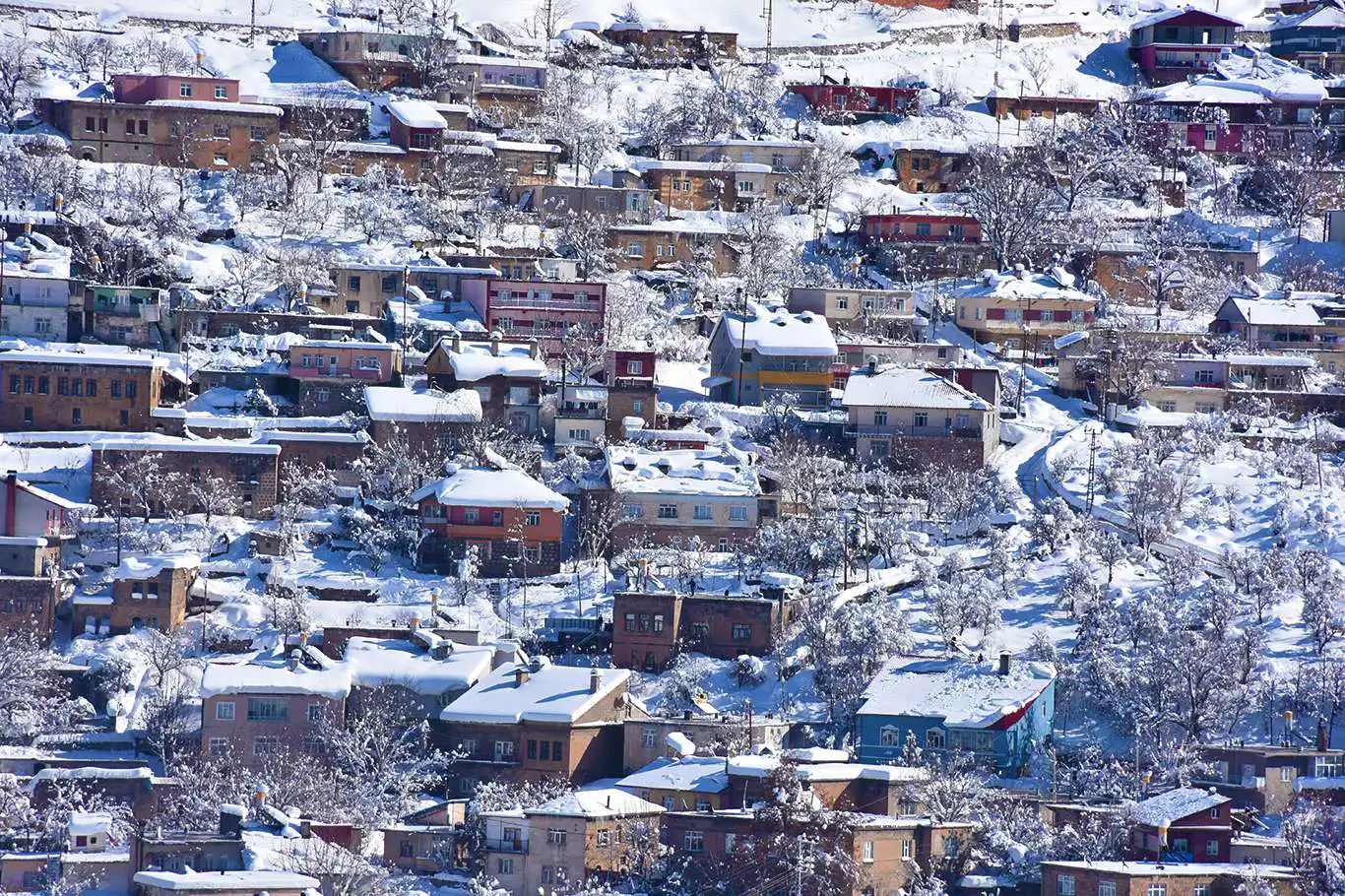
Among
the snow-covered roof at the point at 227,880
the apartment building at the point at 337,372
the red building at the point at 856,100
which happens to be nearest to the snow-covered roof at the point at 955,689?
the snow-covered roof at the point at 227,880

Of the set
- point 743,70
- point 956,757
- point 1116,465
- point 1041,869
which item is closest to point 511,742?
point 956,757

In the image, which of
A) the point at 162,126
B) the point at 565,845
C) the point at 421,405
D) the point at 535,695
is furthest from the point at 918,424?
the point at 162,126

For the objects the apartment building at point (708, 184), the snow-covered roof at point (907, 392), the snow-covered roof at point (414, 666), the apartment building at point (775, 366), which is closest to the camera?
the snow-covered roof at point (414, 666)

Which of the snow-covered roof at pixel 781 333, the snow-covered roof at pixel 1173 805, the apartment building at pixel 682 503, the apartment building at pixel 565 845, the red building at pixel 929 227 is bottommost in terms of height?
the apartment building at pixel 565 845

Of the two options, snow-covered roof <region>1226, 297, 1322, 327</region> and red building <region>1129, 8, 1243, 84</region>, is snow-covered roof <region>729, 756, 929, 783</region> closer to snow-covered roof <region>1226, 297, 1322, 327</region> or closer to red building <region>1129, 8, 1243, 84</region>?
snow-covered roof <region>1226, 297, 1322, 327</region>

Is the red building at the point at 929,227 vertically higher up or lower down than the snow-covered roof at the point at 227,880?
higher up

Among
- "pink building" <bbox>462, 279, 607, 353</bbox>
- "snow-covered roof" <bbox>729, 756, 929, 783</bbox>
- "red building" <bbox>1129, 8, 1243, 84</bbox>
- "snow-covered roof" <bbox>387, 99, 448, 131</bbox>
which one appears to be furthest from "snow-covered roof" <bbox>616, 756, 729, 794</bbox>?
"red building" <bbox>1129, 8, 1243, 84</bbox>

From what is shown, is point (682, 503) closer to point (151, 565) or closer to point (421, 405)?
point (421, 405)

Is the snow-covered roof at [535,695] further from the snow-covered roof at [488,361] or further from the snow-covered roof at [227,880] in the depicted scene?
the snow-covered roof at [488,361]
